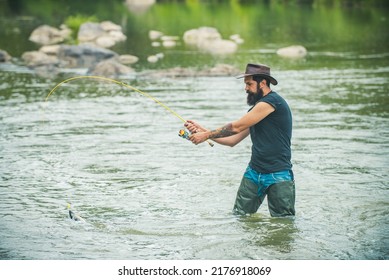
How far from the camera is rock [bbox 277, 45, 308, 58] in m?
30.1

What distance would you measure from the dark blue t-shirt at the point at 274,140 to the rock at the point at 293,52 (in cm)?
2166

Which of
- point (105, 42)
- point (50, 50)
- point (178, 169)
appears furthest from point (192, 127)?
point (105, 42)

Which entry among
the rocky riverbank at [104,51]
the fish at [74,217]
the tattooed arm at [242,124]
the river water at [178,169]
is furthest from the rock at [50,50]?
the tattooed arm at [242,124]

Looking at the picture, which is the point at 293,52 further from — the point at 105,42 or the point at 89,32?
the point at 89,32

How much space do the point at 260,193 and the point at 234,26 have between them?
3704 cm

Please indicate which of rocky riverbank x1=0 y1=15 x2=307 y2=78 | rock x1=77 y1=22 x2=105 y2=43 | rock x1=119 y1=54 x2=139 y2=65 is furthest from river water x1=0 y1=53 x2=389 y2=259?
rock x1=77 y1=22 x2=105 y2=43

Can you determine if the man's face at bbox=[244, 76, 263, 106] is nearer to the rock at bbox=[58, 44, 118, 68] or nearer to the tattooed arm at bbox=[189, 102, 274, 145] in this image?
the tattooed arm at bbox=[189, 102, 274, 145]

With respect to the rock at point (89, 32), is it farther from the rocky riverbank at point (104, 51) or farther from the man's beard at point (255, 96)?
the man's beard at point (255, 96)

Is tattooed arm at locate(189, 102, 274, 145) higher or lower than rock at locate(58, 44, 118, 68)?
lower

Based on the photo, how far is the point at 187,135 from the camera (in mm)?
8953

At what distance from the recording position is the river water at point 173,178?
28.9 feet


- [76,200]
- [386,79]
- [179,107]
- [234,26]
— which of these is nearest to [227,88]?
[179,107]

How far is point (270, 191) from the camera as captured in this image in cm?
862
